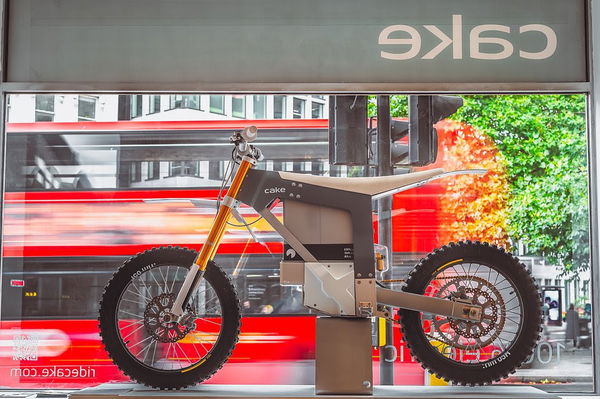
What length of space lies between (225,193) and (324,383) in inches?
37.9

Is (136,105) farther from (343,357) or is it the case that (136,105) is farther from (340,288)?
(343,357)

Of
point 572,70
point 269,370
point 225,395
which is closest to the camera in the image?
point 225,395

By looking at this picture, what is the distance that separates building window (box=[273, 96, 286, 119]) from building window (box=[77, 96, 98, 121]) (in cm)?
111

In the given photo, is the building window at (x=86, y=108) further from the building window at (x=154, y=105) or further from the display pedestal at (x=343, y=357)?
the display pedestal at (x=343, y=357)

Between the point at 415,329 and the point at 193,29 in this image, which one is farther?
the point at 193,29

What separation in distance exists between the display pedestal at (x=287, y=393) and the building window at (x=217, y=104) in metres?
1.70

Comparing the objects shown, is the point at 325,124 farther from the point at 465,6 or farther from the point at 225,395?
the point at 225,395

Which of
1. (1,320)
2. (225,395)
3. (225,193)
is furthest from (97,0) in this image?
(225,395)

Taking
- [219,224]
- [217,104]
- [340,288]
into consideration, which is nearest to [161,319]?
[219,224]

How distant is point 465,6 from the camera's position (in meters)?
3.66

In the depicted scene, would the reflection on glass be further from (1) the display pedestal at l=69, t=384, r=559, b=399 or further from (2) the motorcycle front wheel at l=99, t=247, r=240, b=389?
(1) the display pedestal at l=69, t=384, r=559, b=399

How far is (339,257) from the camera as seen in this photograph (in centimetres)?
299

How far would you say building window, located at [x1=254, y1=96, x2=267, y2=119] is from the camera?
389 cm

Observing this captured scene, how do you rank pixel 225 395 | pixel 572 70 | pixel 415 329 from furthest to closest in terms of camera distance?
pixel 572 70, pixel 415 329, pixel 225 395
